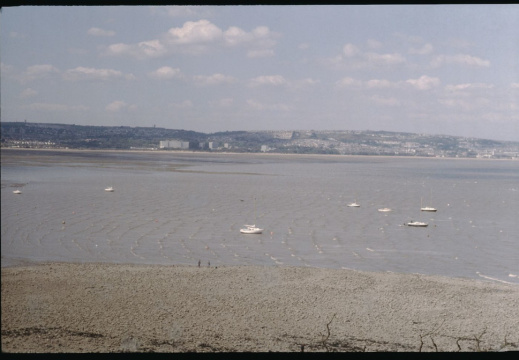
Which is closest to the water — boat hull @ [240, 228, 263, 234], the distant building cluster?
boat hull @ [240, 228, 263, 234]

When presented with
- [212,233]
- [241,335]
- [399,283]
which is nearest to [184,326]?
[241,335]

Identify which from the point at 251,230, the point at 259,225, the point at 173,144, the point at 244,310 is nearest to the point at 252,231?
the point at 251,230

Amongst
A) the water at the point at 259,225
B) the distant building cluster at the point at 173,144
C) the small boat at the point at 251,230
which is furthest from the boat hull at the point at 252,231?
the distant building cluster at the point at 173,144

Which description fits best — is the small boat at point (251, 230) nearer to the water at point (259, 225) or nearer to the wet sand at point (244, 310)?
the water at point (259, 225)

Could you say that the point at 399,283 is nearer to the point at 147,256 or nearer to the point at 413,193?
the point at 147,256

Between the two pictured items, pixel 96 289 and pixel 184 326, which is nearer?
pixel 184 326

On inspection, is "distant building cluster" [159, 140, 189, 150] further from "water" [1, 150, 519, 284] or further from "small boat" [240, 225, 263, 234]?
"small boat" [240, 225, 263, 234]

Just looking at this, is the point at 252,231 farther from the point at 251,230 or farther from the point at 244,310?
the point at 244,310
